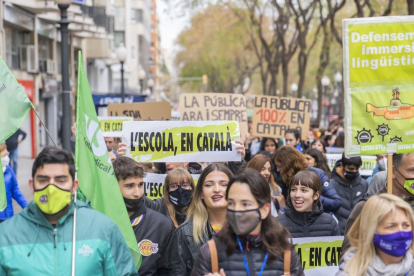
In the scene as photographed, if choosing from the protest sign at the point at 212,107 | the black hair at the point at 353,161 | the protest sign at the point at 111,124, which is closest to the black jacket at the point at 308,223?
the black hair at the point at 353,161

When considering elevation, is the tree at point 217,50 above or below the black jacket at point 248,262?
above

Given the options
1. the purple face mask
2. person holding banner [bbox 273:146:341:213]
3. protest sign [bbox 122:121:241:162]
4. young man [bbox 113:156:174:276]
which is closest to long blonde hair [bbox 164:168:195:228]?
young man [bbox 113:156:174:276]

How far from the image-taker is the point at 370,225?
4.06 m

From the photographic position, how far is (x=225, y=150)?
26.8 feet

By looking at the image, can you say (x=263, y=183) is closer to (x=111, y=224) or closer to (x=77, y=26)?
(x=111, y=224)

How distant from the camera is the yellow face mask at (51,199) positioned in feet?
13.1

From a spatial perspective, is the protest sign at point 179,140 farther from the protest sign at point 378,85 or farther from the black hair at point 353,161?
the protest sign at point 378,85

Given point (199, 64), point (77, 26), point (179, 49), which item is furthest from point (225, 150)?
point (179, 49)

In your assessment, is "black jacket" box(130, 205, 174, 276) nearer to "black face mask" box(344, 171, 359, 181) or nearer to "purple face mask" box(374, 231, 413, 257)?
"purple face mask" box(374, 231, 413, 257)

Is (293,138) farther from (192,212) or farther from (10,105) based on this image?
(10,105)

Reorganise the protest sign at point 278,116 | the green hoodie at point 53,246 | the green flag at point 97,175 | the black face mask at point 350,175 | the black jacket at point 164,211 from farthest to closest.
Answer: the protest sign at point 278,116, the black face mask at point 350,175, the black jacket at point 164,211, the green flag at point 97,175, the green hoodie at point 53,246

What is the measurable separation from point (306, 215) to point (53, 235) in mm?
2947

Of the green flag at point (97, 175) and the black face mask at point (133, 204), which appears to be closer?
the green flag at point (97, 175)

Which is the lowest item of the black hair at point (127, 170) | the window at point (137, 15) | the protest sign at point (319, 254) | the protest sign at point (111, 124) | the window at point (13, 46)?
the protest sign at point (319, 254)
